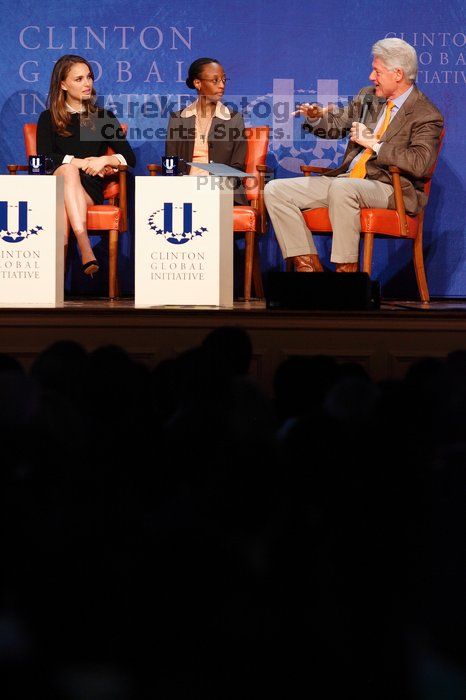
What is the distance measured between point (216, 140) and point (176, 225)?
1.53 meters

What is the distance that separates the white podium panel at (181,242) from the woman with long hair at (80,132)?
112 cm

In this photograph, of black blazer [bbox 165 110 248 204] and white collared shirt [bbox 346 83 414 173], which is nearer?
white collared shirt [bbox 346 83 414 173]

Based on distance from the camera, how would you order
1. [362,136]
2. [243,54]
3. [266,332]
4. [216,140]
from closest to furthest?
[266,332], [362,136], [216,140], [243,54]

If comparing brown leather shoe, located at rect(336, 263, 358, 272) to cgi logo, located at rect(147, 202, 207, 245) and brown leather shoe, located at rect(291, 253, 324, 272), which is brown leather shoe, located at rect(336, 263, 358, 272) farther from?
cgi logo, located at rect(147, 202, 207, 245)

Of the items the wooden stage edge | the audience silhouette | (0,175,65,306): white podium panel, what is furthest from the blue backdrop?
the audience silhouette

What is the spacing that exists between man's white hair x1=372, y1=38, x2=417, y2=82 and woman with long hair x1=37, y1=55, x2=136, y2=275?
55.0 inches

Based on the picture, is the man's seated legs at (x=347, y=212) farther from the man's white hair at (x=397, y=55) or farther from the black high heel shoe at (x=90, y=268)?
the black high heel shoe at (x=90, y=268)

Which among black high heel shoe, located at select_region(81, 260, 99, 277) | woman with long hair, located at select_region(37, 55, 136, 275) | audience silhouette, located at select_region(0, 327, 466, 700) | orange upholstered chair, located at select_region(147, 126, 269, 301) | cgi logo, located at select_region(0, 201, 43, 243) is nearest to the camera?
audience silhouette, located at select_region(0, 327, 466, 700)

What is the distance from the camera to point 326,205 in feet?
14.9

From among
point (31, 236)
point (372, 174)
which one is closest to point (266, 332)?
point (31, 236)

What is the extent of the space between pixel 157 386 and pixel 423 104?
301cm

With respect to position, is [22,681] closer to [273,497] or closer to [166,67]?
[273,497]

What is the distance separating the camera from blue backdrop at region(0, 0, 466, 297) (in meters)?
5.36

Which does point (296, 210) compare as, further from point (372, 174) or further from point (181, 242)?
point (181, 242)
